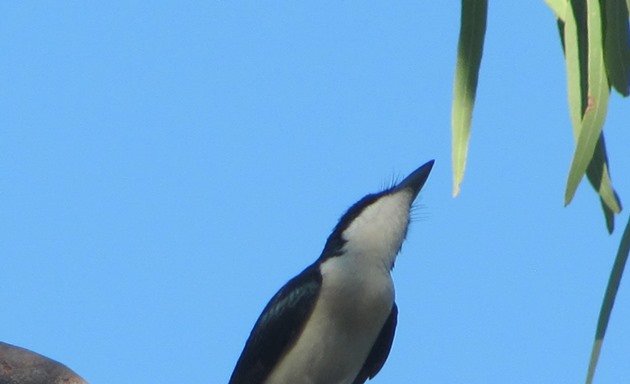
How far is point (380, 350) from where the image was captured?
499cm

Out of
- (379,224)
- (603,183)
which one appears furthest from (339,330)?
(603,183)

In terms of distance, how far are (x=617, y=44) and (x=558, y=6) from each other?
178mm

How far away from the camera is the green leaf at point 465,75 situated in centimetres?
293

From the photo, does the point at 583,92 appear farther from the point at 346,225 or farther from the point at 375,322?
the point at 346,225

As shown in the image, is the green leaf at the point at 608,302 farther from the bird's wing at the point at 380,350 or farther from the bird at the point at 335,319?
the bird's wing at the point at 380,350

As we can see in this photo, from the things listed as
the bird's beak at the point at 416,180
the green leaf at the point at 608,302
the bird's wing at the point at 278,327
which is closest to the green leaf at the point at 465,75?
the green leaf at the point at 608,302

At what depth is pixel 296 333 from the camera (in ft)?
15.8

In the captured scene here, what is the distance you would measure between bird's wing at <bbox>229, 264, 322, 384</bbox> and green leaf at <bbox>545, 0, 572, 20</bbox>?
206cm

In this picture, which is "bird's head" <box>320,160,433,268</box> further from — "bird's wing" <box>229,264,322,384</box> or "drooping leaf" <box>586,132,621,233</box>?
"drooping leaf" <box>586,132,621,233</box>

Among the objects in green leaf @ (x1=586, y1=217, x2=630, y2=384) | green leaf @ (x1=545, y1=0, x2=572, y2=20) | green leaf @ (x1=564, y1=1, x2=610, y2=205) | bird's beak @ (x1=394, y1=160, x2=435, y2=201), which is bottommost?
green leaf @ (x1=586, y1=217, x2=630, y2=384)

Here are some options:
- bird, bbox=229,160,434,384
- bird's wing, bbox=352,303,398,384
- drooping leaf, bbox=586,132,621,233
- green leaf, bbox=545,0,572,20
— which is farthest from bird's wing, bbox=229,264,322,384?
green leaf, bbox=545,0,572,20

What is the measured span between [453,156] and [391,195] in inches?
94.7

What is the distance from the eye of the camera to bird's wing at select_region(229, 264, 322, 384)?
15.8 ft

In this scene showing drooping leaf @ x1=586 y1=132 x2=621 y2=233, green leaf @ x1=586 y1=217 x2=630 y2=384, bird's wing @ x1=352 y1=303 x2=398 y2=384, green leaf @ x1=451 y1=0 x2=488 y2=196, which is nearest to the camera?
green leaf @ x1=586 y1=217 x2=630 y2=384
